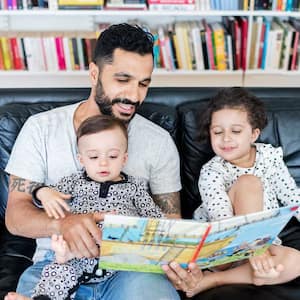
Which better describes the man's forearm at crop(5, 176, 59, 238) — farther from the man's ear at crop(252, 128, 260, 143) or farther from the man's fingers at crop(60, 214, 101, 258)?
the man's ear at crop(252, 128, 260, 143)

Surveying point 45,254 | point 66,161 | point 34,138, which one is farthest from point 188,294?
point 34,138

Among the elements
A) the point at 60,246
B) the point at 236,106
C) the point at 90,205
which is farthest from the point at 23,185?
the point at 236,106

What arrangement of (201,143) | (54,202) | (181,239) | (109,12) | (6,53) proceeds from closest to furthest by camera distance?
1. (181,239)
2. (54,202)
3. (201,143)
4. (109,12)
5. (6,53)

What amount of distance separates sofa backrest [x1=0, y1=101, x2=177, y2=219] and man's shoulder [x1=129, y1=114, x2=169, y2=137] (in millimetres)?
109

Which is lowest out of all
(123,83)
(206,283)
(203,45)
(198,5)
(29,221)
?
(206,283)

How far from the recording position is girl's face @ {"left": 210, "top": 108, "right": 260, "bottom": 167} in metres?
2.02

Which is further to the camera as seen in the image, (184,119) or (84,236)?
(184,119)

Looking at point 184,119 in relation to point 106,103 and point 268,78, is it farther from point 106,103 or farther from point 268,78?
point 268,78

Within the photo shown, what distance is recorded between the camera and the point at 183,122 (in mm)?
2186

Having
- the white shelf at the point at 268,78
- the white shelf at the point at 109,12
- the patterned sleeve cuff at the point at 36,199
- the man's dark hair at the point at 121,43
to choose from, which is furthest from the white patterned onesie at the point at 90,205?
the white shelf at the point at 268,78

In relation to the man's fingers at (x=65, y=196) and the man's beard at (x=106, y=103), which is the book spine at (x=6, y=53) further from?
the man's fingers at (x=65, y=196)

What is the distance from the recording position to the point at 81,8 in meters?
3.21

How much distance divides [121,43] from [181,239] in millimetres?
749

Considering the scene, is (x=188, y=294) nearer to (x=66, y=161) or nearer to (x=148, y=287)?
(x=148, y=287)
